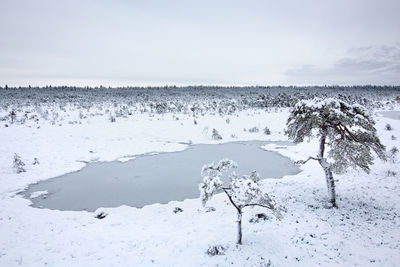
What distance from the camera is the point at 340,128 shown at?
10.7m

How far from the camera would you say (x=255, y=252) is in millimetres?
8336

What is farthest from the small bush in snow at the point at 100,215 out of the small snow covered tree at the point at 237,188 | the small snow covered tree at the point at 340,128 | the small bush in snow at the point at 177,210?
the small snow covered tree at the point at 340,128

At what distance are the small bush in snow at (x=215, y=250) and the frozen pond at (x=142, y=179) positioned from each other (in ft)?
15.3

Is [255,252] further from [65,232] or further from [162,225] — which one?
[65,232]

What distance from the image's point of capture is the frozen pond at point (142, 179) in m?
12.8

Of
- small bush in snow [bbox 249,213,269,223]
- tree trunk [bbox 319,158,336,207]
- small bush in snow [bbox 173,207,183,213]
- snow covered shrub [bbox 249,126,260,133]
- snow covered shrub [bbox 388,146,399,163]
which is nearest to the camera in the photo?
small bush in snow [bbox 249,213,269,223]

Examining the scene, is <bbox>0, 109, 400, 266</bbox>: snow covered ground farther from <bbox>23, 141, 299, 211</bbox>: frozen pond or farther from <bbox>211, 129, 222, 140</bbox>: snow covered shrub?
<bbox>211, 129, 222, 140</bbox>: snow covered shrub

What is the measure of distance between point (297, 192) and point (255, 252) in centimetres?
567

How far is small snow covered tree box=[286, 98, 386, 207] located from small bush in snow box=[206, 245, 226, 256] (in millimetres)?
5907

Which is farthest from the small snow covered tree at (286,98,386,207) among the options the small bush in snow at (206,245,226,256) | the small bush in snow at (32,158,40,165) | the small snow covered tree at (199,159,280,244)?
the small bush in snow at (32,158,40,165)

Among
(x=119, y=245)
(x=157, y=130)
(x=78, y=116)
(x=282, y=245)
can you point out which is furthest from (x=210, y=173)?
(x=78, y=116)

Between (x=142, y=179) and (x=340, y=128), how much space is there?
37.4 feet

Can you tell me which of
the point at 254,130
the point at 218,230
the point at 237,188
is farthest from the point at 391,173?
the point at 254,130

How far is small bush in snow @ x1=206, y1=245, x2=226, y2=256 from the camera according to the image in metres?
8.34
